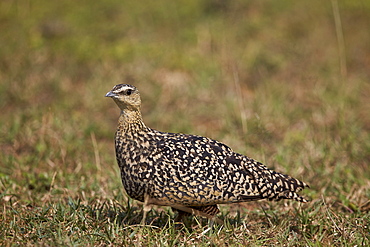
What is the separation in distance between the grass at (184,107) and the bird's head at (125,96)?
3.82 feet

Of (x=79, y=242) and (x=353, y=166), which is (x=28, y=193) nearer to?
(x=79, y=242)

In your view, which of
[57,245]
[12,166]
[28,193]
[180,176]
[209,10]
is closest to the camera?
[57,245]

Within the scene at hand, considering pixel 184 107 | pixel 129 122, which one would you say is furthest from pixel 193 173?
pixel 184 107

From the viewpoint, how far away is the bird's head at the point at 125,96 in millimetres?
4773

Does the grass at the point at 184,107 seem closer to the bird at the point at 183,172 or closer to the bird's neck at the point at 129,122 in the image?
the bird at the point at 183,172

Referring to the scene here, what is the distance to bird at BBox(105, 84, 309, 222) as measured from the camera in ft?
14.8

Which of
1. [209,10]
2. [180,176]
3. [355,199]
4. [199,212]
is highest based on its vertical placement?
[209,10]

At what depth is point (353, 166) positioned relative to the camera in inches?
262

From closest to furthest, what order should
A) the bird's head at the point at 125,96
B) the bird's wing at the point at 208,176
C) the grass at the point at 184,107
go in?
the bird's wing at the point at 208,176
the bird's head at the point at 125,96
the grass at the point at 184,107

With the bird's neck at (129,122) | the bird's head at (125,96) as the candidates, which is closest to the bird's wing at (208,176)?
the bird's neck at (129,122)

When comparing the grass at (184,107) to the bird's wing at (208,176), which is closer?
the bird's wing at (208,176)

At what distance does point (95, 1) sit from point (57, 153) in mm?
5892

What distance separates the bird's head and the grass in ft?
3.82

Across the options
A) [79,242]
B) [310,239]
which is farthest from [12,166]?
[310,239]
